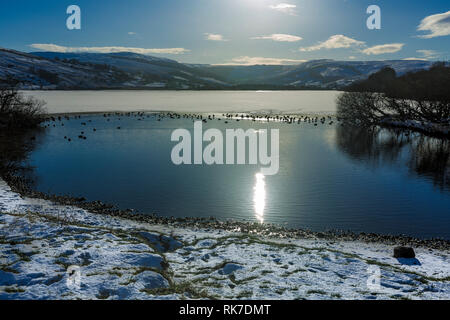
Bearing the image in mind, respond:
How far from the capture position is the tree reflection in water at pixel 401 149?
131 ft

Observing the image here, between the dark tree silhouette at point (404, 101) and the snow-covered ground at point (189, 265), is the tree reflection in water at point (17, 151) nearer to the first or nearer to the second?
the snow-covered ground at point (189, 265)

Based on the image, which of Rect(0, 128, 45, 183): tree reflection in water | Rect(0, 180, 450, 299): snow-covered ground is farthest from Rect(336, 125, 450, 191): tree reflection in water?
Rect(0, 128, 45, 183): tree reflection in water

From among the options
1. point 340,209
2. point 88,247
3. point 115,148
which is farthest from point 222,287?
point 115,148

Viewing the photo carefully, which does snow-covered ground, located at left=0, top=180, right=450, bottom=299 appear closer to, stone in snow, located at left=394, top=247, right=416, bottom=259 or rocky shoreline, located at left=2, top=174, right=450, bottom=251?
stone in snow, located at left=394, top=247, right=416, bottom=259

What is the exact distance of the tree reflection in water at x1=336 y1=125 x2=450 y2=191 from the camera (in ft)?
131

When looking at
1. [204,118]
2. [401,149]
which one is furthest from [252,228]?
[204,118]

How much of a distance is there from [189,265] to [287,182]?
19076mm

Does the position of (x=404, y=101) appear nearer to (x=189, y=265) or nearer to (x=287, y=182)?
(x=287, y=182)

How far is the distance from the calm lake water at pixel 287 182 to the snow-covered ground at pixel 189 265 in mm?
5021

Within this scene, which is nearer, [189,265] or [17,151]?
[189,265]

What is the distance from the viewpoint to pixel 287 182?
107ft

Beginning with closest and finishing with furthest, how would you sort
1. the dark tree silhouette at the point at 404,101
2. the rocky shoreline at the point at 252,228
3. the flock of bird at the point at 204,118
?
1. the rocky shoreline at the point at 252,228
2. the dark tree silhouette at the point at 404,101
3. the flock of bird at the point at 204,118

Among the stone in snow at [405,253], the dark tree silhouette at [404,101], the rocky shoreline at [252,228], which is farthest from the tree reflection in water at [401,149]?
the stone in snow at [405,253]

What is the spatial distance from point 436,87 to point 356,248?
230ft
